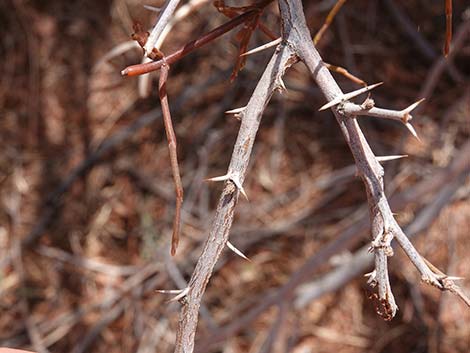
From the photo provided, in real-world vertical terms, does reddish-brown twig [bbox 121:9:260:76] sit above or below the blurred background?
above

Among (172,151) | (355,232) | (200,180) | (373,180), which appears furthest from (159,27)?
(200,180)

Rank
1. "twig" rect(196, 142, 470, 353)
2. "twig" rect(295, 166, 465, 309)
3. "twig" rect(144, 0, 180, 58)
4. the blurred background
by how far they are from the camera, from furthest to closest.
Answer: the blurred background < "twig" rect(295, 166, 465, 309) < "twig" rect(196, 142, 470, 353) < "twig" rect(144, 0, 180, 58)

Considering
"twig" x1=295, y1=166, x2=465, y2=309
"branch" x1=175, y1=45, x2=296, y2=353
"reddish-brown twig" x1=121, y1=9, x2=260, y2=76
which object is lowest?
"twig" x1=295, y1=166, x2=465, y2=309

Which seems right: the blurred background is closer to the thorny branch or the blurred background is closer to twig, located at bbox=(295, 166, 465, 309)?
twig, located at bbox=(295, 166, 465, 309)

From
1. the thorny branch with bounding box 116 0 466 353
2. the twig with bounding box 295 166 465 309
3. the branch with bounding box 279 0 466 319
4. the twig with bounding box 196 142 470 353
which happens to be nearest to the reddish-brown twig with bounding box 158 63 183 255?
the thorny branch with bounding box 116 0 466 353

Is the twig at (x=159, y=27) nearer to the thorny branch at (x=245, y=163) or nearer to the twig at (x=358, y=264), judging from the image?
the thorny branch at (x=245, y=163)

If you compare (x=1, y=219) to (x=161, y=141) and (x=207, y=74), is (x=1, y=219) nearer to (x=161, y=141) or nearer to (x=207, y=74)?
(x=161, y=141)

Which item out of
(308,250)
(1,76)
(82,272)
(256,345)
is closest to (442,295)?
(308,250)
